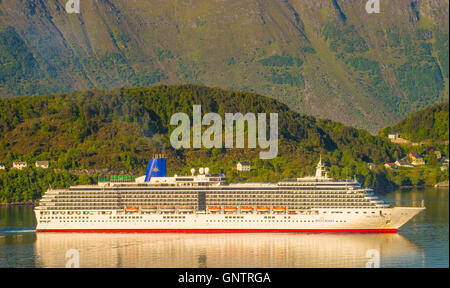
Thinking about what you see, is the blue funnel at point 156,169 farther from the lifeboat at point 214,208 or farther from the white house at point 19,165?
the white house at point 19,165

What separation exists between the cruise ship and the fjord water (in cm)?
111

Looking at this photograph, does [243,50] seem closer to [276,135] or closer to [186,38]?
[186,38]

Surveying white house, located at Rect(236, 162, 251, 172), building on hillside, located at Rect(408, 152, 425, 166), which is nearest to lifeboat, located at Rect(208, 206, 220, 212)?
white house, located at Rect(236, 162, 251, 172)

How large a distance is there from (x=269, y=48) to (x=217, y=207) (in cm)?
10426

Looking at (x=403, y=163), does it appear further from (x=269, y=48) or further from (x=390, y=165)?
(x=269, y=48)

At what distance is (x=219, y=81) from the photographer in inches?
5689

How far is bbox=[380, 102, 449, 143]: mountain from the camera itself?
116500 millimetres

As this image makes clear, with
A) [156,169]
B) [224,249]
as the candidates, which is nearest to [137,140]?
[156,169]

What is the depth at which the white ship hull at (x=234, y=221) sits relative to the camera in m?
53.0

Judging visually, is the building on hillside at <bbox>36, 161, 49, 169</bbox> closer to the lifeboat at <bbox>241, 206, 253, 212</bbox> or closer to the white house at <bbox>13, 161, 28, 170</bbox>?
the white house at <bbox>13, 161, 28, 170</bbox>

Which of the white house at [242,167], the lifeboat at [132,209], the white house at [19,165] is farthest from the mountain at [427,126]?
the lifeboat at [132,209]

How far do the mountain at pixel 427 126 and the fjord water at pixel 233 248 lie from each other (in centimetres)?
6063

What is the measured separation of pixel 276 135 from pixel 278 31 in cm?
6433
